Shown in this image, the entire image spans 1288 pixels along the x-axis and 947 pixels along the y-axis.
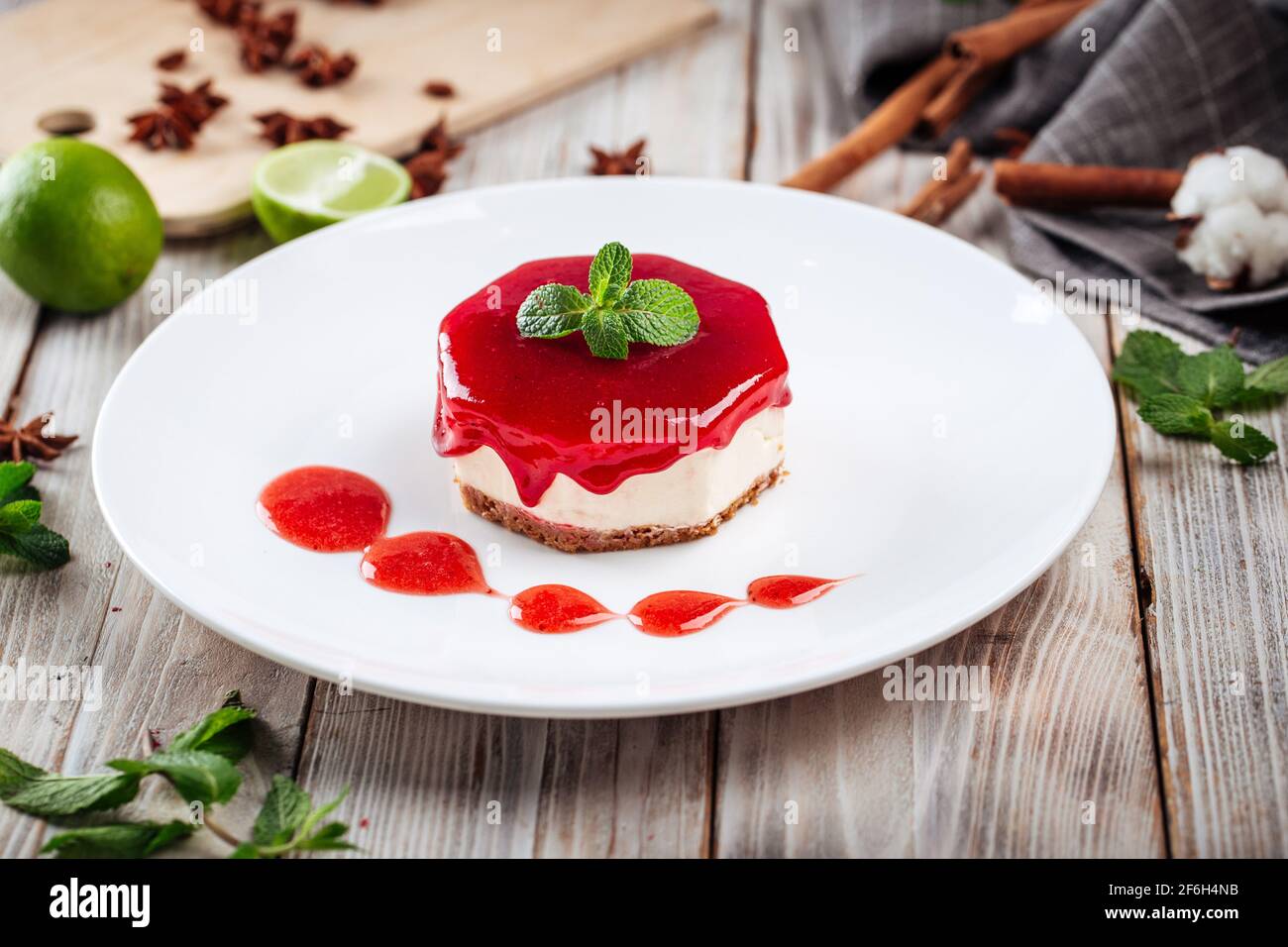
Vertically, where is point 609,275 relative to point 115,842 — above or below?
above

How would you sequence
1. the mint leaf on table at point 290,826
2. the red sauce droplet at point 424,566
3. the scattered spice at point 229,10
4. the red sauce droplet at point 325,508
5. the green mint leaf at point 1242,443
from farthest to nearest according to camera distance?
1. the scattered spice at point 229,10
2. the green mint leaf at point 1242,443
3. the red sauce droplet at point 325,508
4. the red sauce droplet at point 424,566
5. the mint leaf on table at point 290,826

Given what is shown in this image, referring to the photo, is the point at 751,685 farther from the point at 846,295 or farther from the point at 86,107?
the point at 86,107

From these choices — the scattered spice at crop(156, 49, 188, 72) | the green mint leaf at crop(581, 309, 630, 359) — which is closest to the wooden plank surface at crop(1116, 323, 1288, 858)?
the green mint leaf at crop(581, 309, 630, 359)

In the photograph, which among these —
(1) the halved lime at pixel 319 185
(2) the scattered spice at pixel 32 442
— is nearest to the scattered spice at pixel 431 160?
(1) the halved lime at pixel 319 185

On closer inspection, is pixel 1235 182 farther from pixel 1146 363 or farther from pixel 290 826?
pixel 290 826

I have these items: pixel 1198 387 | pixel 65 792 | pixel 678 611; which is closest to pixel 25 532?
pixel 65 792

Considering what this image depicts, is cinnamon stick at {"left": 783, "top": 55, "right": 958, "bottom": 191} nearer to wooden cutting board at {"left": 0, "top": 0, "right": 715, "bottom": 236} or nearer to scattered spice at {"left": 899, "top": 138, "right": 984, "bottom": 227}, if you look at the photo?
scattered spice at {"left": 899, "top": 138, "right": 984, "bottom": 227}

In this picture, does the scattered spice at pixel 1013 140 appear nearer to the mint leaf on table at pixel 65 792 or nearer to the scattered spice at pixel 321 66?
the scattered spice at pixel 321 66
